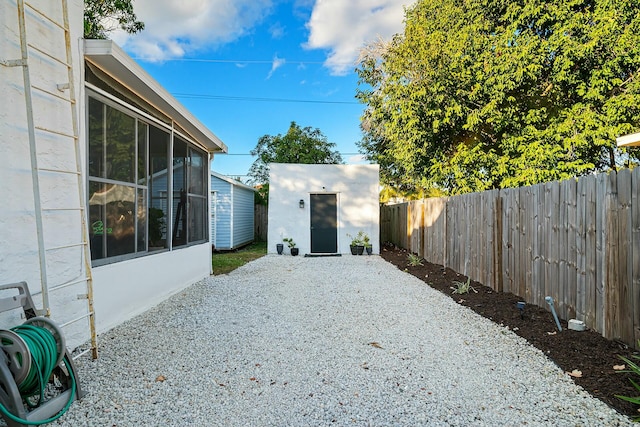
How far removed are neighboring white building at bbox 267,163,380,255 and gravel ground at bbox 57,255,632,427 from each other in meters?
6.61

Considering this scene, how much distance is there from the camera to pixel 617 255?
3.01 metres

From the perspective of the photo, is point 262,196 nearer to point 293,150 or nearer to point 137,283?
point 293,150

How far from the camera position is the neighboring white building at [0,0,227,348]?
105 inches

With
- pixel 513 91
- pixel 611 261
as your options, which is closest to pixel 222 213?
pixel 513 91

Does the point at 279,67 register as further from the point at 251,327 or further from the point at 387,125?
the point at 251,327

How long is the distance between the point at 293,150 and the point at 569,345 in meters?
15.3

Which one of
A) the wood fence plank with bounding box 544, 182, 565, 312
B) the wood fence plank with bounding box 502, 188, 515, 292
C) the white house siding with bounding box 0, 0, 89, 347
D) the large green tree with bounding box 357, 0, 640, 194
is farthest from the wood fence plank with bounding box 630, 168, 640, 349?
the large green tree with bounding box 357, 0, 640, 194

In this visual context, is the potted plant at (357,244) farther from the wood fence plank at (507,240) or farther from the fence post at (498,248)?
the wood fence plank at (507,240)

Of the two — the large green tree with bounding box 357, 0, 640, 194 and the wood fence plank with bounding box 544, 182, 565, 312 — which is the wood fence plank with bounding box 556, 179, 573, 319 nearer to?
the wood fence plank with bounding box 544, 182, 565, 312

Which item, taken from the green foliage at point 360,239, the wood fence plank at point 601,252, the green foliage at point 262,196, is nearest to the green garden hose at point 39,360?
the wood fence plank at point 601,252

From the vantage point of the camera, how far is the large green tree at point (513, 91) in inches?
329

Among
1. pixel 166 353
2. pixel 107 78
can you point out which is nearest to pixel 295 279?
pixel 166 353

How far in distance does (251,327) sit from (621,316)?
3.38 m

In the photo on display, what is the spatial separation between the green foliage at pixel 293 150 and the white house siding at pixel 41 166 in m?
14.1
